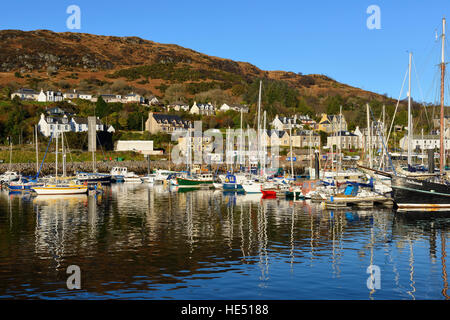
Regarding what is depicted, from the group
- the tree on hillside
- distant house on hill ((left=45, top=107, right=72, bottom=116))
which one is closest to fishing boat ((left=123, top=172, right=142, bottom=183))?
distant house on hill ((left=45, top=107, right=72, bottom=116))

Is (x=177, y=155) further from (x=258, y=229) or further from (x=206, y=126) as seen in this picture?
(x=258, y=229)

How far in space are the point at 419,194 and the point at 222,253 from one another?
2667cm

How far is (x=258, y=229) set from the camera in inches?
1501

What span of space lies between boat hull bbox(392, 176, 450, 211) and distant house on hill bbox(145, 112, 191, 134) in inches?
4383

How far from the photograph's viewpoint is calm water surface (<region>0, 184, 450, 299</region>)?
2089cm

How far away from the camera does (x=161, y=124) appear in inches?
6107

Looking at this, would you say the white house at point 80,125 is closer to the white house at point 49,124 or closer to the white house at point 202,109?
the white house at point 49,124

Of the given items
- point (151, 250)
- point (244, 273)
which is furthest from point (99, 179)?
point (244, 273)

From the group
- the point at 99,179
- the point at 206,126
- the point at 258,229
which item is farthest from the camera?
the point at 206,126

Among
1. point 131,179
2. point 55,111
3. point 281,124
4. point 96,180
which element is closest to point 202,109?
point 281,124

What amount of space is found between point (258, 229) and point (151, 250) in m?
11.3

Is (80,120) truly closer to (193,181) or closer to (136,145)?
(136,145)

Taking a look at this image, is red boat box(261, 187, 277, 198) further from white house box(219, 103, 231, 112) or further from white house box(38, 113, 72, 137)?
white house box(219, 103, 231, 112)
